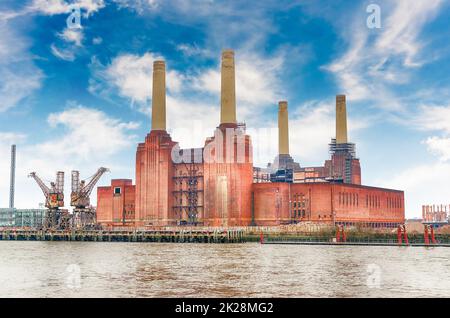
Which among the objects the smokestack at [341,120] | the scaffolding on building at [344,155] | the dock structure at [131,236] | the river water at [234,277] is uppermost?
the smokestack at [341,120]

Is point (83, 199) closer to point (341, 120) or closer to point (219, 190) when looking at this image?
point (219, 190)

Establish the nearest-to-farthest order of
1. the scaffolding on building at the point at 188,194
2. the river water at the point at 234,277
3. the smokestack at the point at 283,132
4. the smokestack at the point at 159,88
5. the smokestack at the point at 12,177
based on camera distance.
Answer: the river water at the point at 234,277
the smokestack at the point at 159,88
the scaffolding on building at the point at 188,194
the smokestack at the point at 283,132
the smokestack at the point at 12,177

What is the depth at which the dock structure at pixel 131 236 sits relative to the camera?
3897 inches

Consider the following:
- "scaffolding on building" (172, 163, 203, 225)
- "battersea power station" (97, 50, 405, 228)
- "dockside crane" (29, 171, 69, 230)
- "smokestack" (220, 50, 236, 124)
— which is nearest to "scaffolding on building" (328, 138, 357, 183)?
"battersea power station" (97, 50, 405, 228)

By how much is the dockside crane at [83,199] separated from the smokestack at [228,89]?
31.7 meters

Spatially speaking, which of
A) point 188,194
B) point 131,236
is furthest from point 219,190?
point 131,236

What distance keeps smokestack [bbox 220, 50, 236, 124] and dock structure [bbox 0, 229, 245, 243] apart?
22.7 meters

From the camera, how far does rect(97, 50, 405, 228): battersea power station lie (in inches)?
4557

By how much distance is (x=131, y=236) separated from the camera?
109625 mm

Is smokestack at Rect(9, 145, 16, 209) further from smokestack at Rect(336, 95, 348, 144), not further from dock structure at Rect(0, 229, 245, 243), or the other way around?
smokestack at Rect(336, 95, 348, 144)

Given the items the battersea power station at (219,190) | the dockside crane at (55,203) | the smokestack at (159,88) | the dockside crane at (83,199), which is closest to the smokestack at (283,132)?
the battersea power station at (219,190)

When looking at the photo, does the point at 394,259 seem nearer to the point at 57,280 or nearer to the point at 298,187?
the point at 57,280

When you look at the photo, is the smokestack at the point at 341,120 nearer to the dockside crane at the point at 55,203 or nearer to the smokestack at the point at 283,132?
the smokestack at the point at 283,132
